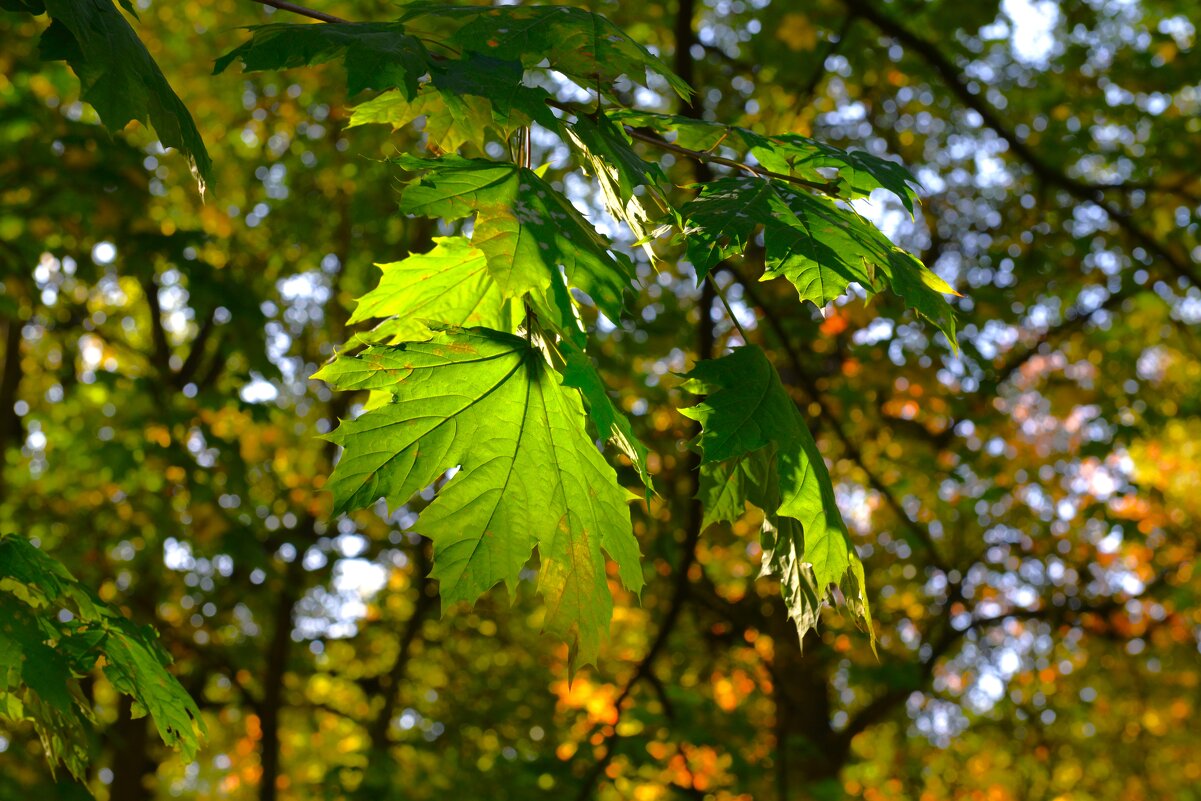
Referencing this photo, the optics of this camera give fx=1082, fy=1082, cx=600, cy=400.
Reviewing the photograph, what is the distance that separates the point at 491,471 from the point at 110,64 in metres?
0.79

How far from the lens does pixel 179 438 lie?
5398 mm

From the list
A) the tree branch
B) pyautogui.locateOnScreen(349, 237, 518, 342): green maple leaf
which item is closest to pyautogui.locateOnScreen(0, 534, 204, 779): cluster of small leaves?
pyautogui.locateOnScreen(349, 237, 518, 342): green maple leaf

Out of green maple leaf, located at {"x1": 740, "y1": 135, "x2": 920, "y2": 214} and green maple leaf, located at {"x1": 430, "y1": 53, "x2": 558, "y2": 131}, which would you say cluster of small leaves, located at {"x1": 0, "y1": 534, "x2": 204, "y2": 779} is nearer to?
green maple leaf, located at {"x1": 430, "y1": 53, "x2": 558, "y2": 131}

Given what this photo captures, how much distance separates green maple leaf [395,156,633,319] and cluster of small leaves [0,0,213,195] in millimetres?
388

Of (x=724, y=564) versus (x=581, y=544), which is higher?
(x=581, y=544)

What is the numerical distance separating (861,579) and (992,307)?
16.1ft

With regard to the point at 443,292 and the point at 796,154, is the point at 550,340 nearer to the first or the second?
the point at 443,292

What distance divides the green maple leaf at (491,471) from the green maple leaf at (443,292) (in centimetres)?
25

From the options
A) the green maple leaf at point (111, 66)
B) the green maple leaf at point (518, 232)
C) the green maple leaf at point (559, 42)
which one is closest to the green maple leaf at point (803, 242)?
the green maple leaf at point (518, 232)

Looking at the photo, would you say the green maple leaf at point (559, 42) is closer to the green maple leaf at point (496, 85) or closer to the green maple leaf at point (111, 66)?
the green maple leaf at point (496, 85)

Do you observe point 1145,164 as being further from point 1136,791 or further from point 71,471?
point 1136,791

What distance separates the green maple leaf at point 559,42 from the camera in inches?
63.5

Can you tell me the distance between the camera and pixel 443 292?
1.89 m

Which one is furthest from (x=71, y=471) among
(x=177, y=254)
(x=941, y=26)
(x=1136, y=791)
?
(x=1136, y=791)
